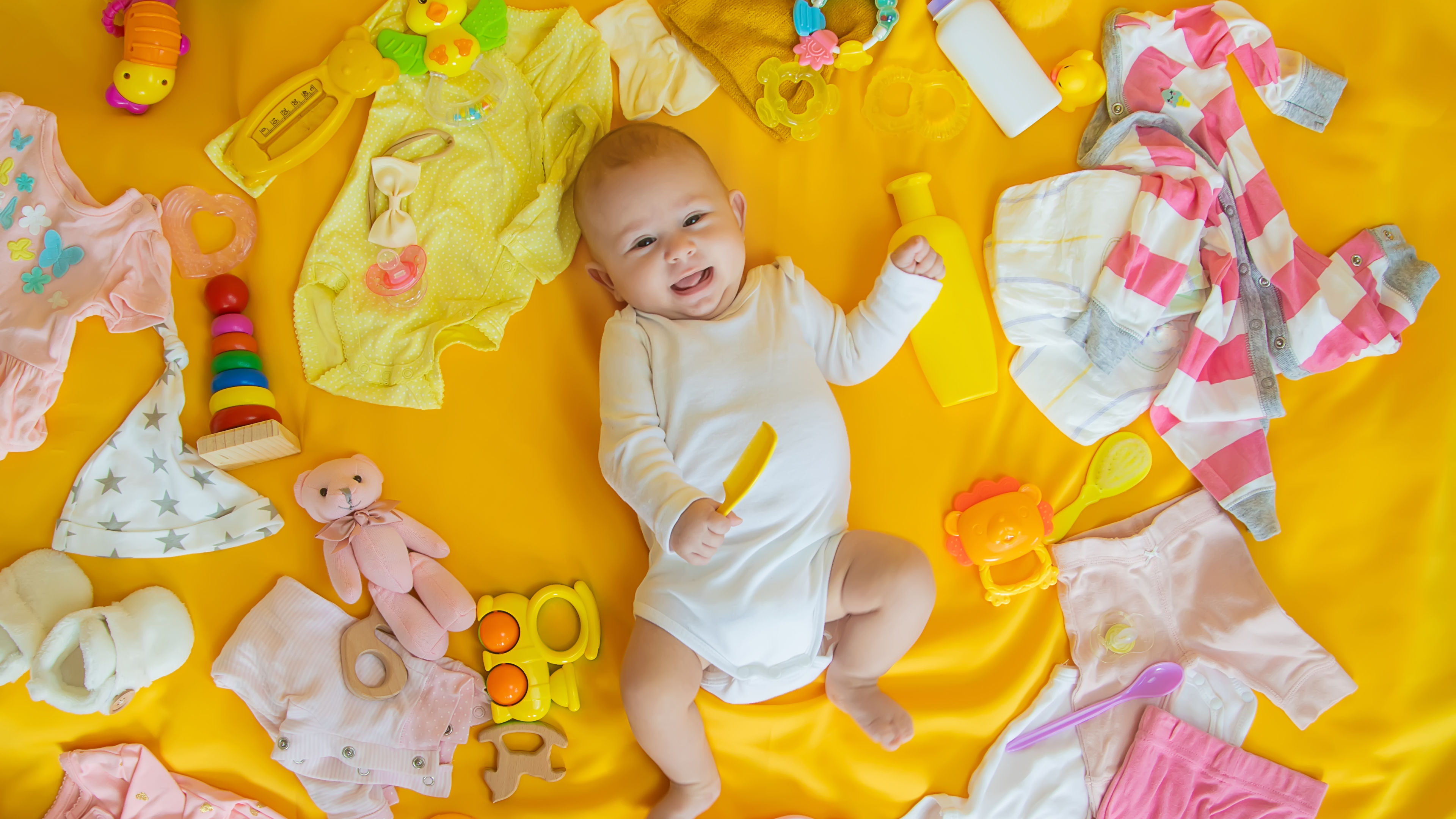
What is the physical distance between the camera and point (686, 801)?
1.50 m

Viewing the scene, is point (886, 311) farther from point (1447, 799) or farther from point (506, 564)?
point (1447, 799)

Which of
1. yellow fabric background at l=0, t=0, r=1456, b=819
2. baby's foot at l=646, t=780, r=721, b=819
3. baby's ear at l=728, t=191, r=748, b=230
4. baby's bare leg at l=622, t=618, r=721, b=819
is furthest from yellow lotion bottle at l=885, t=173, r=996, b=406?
baby's foot at l=646, t=780, r=721, b=819

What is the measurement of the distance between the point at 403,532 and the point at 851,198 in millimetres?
1093

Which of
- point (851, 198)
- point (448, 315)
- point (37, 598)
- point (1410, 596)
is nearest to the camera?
point (37, 598)

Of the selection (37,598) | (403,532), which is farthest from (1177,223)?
(37,598)

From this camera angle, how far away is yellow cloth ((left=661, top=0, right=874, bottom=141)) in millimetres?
1794

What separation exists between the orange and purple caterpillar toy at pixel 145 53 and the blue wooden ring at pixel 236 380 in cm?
59

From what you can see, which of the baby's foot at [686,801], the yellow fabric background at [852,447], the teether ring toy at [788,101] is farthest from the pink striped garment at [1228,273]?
the baby's foot at [686,801]

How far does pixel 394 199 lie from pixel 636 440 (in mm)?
701

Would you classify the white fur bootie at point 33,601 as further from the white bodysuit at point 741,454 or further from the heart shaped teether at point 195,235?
the white bodysuit at point 741,454

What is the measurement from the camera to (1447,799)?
5.08ft

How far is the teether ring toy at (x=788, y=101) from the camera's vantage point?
1786mm

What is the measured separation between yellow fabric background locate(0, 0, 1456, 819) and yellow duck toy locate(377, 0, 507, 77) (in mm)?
128

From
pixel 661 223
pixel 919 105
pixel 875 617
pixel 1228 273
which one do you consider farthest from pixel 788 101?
pixel 875 617
